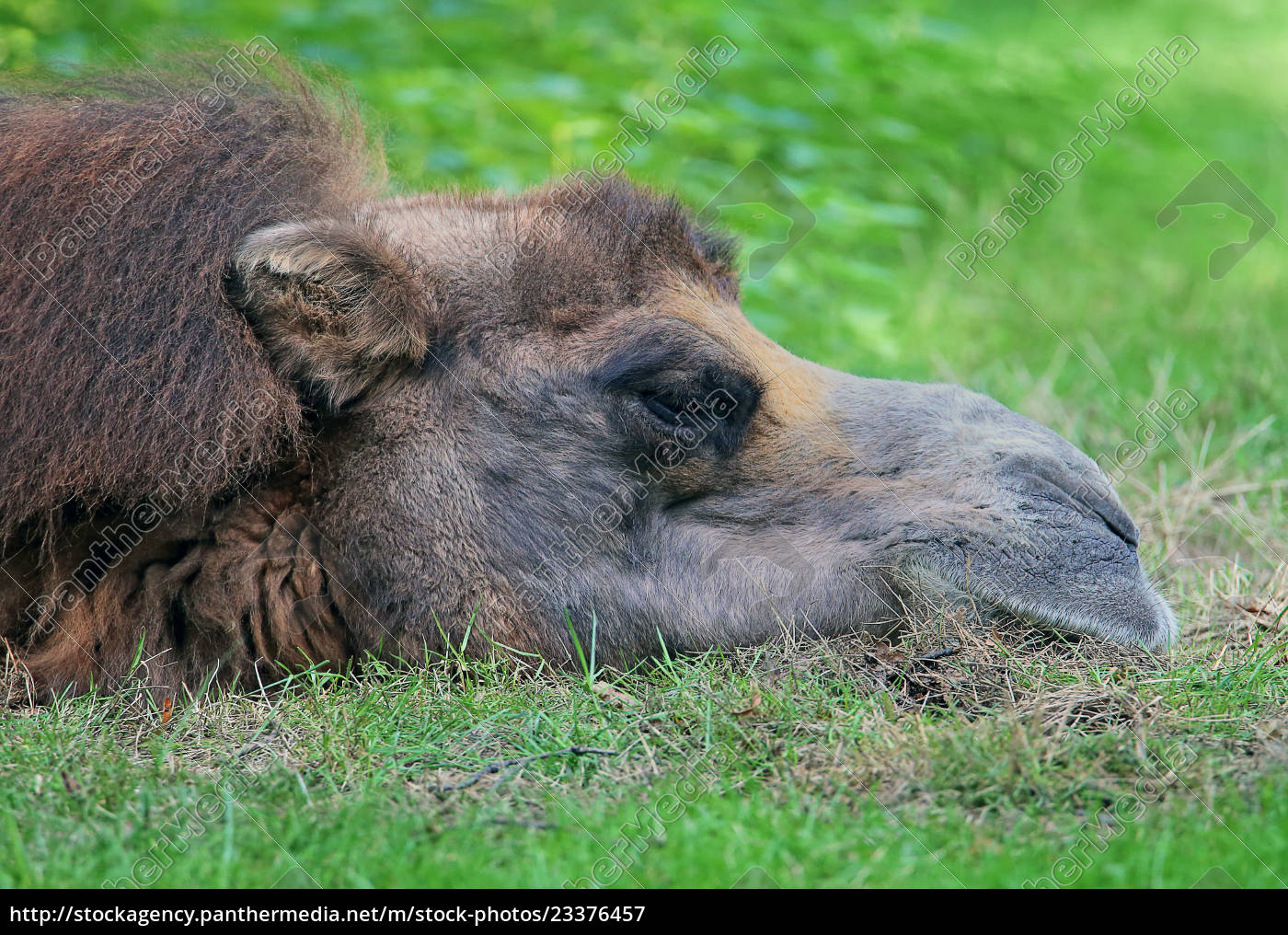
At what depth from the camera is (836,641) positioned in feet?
14.1

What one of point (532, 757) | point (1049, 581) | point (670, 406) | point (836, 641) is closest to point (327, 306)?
point (670, 406)

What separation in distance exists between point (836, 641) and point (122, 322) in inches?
96.6

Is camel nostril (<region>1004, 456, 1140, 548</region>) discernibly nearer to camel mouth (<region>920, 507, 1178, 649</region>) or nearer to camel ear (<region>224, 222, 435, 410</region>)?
camel mouth (<region>920, 507, 1178, 649</region>)

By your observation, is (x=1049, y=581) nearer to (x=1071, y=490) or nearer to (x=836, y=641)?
(x=1071, y=490)

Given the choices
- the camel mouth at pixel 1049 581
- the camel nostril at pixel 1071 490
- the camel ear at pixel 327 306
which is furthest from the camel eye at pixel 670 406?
the camel nostril at pixel 1071 490

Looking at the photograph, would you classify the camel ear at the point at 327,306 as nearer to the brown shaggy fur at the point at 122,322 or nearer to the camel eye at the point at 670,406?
the brown shaggy fur at the point at 122,322

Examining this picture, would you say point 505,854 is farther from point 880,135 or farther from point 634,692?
point 880,135

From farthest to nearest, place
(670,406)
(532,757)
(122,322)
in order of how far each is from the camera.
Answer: (670,406) < (122,322) < (532,757)

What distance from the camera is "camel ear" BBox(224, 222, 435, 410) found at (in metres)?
4.17

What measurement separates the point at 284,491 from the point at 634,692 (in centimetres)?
132

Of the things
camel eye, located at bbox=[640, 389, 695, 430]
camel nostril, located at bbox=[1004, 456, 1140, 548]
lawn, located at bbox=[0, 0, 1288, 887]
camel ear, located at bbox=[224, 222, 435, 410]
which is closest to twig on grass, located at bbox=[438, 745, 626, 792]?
lawn, located at bbox=[0, 0, 1288, 887]

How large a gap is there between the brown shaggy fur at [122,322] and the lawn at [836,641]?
2.34 feet

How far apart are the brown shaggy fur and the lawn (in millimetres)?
714

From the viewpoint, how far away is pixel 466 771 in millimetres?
3648
